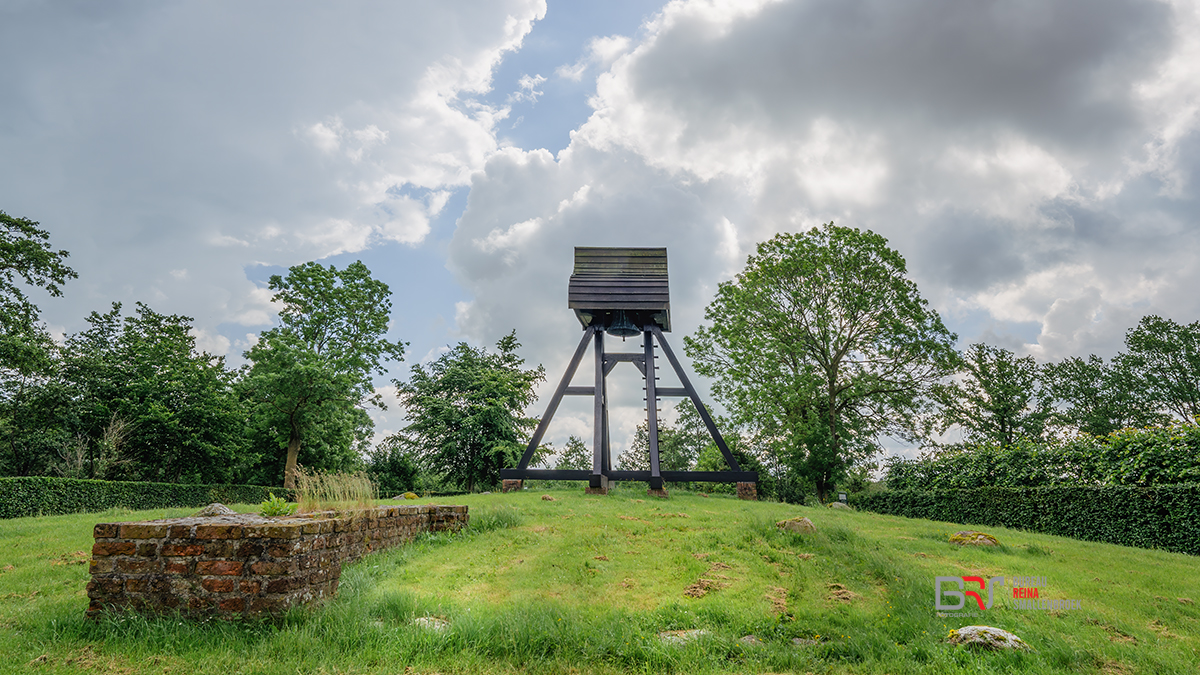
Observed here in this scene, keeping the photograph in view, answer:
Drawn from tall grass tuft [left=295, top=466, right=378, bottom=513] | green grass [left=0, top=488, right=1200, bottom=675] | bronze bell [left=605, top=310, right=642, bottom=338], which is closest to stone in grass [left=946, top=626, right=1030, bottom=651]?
green grass [left=0, top=488, right=1200, bottom=675]

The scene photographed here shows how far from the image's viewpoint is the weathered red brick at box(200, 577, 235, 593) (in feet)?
15.2

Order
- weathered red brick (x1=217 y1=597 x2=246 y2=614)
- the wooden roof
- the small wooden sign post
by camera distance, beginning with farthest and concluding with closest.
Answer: the wooden roof → the small wooden sign post → weathered red brick (x1=217 y1=597 x2=246 y2=614)

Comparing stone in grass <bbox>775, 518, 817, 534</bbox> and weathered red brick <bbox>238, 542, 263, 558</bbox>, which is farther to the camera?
stone in grass <bbox>775, 518, 817, 534</bbox>

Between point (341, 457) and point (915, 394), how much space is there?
89.0 feet

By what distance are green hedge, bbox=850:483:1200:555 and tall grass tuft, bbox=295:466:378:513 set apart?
52.3 ft

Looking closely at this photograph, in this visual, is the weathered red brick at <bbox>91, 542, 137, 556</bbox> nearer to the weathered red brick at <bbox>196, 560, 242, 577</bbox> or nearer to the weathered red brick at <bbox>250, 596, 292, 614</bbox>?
the weathered red brick at <bbox>196, 560, 242, 577</bbox>

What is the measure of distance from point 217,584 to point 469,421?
28344 mm

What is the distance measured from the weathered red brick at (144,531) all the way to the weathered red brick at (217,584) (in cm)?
53

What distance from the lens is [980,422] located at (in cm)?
3089

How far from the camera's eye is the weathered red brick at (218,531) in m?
4.67

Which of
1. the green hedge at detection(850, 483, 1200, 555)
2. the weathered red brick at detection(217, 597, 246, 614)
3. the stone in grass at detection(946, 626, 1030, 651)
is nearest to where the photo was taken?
the weathered red brick at detection(217, 597, 246, 614)

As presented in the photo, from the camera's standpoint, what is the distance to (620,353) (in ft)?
74.7

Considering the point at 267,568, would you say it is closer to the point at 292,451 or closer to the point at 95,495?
the point at 95,495

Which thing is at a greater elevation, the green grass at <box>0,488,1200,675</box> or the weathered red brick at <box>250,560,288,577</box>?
the weathered red brick at <box>250,560,288,577</box>
